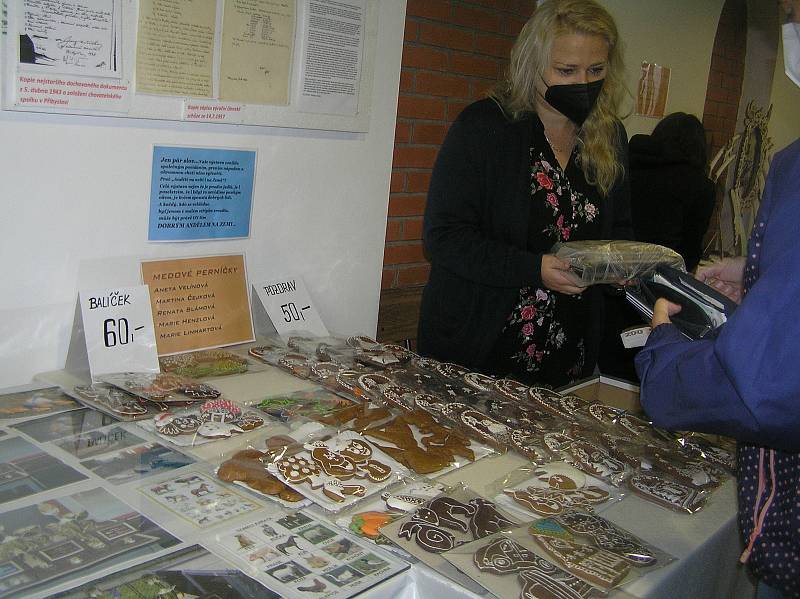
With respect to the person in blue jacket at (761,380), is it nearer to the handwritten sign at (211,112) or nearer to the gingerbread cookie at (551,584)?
the gingerbread cookie at (551,584)

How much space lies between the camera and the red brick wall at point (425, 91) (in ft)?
8.75

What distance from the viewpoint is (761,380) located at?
3.36 feet

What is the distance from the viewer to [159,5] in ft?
6.13

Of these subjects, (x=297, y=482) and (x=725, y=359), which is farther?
(x=297, y=482)

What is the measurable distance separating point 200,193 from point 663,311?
49.7 inches

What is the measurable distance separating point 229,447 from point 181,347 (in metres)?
0.60

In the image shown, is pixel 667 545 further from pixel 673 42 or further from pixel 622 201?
pixel 673 42

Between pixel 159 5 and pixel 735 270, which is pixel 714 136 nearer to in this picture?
pixel 735 270

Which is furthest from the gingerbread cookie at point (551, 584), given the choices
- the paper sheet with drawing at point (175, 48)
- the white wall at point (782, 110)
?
the white wall at point (782, 110)

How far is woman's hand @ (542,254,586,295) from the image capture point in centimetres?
203

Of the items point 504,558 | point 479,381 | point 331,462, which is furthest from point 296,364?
point 504,558

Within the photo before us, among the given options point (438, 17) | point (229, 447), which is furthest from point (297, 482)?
point (438, 17)

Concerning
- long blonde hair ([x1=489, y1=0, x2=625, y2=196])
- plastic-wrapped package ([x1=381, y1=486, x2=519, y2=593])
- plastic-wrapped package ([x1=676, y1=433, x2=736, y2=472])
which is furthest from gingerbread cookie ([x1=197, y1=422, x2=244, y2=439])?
long blonde hair ([x1=489, y1=0, x2=625, y2=196])

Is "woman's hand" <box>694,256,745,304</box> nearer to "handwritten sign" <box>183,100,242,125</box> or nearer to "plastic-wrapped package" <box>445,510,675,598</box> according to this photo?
"plastic-wrapped package" <box>445,510,675,598</box>
